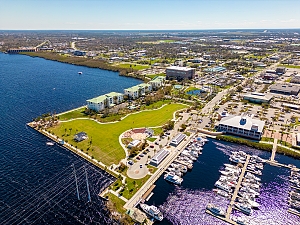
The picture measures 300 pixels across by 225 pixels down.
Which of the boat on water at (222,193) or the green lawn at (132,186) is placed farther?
the boat on water at (222,193)

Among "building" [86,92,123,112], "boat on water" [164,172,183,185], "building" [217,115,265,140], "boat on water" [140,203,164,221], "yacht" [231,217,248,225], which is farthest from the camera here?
"building" [86,92,123,112]

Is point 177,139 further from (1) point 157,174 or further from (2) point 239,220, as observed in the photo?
(2) point 239,220

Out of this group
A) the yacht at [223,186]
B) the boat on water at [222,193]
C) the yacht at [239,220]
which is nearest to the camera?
the yacht at [239,220]

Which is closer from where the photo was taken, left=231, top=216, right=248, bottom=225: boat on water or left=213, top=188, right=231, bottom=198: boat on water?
left=231, top=216, right=248, bottom=225: boat on water

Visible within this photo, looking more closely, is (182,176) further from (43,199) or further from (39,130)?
(39,130)

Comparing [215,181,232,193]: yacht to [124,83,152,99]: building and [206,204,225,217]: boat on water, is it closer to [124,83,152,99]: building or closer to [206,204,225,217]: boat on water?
[206,204,225,217]: boat on water

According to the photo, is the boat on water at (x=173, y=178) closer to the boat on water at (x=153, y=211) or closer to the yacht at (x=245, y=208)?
the boat on water at (x=153, y=211)

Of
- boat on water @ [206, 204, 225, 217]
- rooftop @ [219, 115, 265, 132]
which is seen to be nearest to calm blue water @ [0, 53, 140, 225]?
boat on water @ [206, 204, 225, 217]

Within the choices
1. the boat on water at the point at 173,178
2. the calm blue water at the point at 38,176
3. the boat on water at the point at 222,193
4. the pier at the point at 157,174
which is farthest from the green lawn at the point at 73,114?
the boat on water at the point at 222,193

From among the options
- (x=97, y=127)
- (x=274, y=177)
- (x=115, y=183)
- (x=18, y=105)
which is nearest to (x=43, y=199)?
(x=115, y=183)
